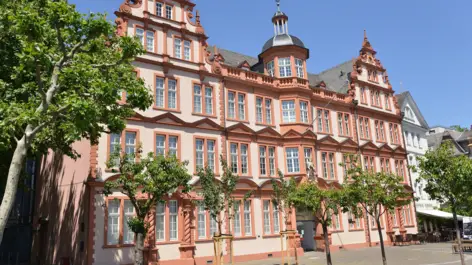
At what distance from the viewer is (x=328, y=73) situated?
43125 millimetres

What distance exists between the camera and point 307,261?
24906 mm

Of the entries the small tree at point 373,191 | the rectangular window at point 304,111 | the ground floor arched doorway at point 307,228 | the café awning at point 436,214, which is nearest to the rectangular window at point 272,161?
the rectangular window at point 304,111

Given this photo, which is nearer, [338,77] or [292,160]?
[292,160]

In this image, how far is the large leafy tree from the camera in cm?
1205

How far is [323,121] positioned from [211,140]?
11.3m

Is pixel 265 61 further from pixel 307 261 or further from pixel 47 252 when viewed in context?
pixel 47 252

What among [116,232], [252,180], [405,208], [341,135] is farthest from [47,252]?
[405,208]

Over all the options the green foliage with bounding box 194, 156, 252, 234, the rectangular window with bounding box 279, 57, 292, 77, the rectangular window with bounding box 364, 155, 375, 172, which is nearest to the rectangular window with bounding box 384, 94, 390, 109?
the rectangular window with bounding box 364, 155, 375, 172

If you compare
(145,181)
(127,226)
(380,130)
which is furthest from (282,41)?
(145,181)

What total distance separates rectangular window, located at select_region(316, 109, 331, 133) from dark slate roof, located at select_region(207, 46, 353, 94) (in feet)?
9.33

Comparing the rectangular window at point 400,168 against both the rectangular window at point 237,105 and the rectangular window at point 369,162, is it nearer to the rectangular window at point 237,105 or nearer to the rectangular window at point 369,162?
the rectangular window at point 369,162

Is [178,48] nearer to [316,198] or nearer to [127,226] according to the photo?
[127,226]

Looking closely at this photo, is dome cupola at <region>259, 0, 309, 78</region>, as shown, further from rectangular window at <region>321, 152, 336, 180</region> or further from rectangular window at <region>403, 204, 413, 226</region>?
rectangular window at <region>403, 204, 413, 226</region>

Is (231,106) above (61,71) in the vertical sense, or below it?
above
